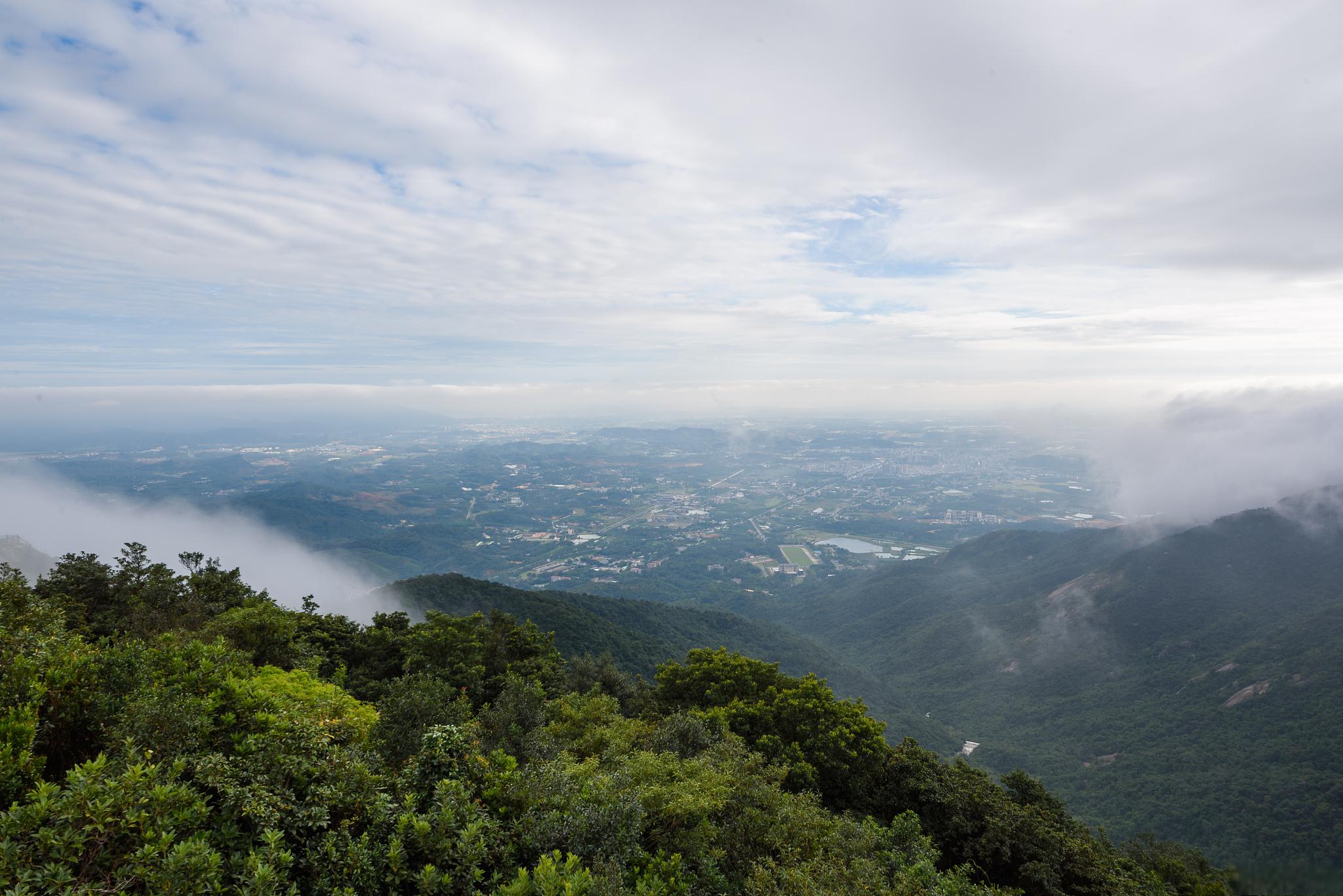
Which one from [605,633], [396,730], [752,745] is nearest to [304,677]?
[396,730]

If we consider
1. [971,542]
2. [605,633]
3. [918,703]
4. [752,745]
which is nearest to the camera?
[752,745]

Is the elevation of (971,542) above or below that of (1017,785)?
below

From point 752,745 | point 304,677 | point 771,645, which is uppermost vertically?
point 304,677

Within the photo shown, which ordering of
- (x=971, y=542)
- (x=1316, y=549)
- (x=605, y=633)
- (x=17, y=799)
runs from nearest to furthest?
(x=17, y=799) < (x=605, y=633) < (x=1316, y=549) < (x=971, y=542)

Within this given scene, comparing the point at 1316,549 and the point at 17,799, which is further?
the point at 1316,549

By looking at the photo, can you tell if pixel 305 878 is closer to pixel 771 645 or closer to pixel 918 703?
pixel 771 645

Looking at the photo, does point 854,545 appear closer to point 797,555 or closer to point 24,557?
point 797,555

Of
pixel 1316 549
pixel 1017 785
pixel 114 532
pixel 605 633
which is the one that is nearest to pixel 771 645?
pixel 605 633
